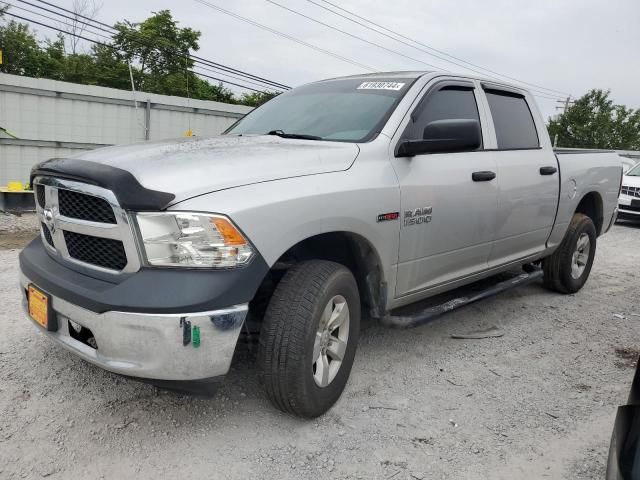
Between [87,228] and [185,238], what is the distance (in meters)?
0.50

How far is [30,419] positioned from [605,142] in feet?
130

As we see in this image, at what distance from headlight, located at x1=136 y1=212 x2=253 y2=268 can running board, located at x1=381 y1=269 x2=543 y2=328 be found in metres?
1.31

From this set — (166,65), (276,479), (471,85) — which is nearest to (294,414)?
(276,479)

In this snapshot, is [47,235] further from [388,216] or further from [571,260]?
[571,260]

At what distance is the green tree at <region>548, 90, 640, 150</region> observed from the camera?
3603cm

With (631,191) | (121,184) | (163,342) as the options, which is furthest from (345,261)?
(631,191)

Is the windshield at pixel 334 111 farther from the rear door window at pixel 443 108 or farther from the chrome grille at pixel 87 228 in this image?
the chrome grille at pixel 87 228

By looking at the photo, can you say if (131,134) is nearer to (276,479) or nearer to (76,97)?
(76,97)

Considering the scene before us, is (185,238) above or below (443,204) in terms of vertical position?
below

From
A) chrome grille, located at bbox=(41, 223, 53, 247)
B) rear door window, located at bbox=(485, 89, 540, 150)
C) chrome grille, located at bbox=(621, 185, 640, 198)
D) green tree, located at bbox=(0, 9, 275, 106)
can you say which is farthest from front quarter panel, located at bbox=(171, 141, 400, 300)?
green tree, located at bbox=(0, 9, 275, 106)

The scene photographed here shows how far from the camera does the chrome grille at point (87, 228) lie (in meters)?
2.25

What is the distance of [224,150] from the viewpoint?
2727mm

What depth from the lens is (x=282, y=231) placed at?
241 centimetres

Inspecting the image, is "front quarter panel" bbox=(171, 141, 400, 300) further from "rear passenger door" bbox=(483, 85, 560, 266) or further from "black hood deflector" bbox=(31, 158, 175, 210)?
"rear passenger door" bbox=(483, 85, 560, 266)
